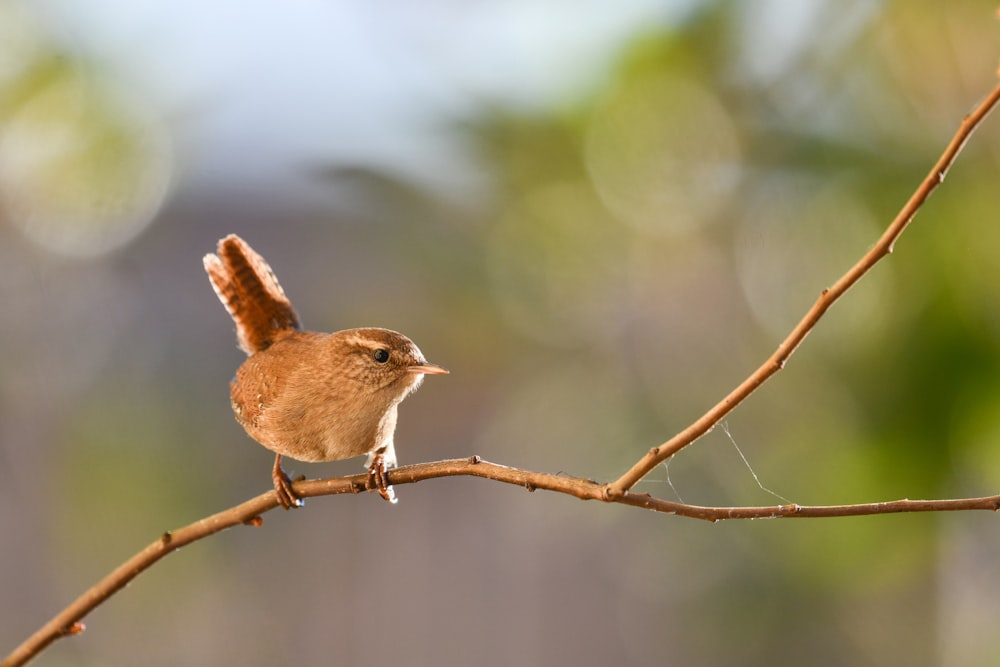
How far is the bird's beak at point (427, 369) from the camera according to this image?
0.61 meters

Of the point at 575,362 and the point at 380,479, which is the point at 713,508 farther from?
the point at 575,362

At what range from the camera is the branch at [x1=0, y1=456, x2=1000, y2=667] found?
0.46 m

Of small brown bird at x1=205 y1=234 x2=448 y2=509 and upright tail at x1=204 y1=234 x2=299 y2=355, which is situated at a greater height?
upright tail at x1=204 y1=234 x2=299 y2=355

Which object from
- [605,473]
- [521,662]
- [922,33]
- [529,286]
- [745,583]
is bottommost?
[521,662]

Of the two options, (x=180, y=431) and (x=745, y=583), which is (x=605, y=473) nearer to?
(x=745, y=583)

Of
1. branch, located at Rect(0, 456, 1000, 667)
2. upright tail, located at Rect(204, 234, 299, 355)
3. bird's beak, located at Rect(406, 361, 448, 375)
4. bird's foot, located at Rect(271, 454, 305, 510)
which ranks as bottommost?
branch, located at Rect(0, 456, 1000, 667)

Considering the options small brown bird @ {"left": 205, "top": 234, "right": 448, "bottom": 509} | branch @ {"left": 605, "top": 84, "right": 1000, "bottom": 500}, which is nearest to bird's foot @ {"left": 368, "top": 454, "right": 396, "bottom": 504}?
small brown bird @ {"left": 205, "top": 234, "right": 448, "bottom": 509}

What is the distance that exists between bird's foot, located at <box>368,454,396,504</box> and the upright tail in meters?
0.17

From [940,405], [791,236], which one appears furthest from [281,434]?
[940,405]

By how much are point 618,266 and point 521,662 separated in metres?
0.80

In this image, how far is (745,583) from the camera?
1.89 meters

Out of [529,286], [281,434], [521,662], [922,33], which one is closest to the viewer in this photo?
[281,434]

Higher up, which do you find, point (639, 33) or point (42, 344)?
point (639, 33)

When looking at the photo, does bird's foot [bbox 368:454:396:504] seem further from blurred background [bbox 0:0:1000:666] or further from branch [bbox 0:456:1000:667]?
blurred background [bbox 0:0:1000:666]
